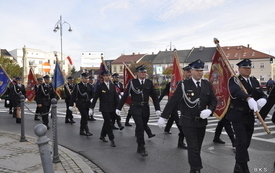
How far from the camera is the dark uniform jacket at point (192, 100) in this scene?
467 cm

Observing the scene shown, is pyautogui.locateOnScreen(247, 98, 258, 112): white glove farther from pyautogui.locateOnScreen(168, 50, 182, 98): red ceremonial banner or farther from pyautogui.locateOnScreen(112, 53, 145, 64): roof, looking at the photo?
pyautogui.locateOnScreen(112, 53, 145, 64): roof

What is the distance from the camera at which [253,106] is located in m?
4.57

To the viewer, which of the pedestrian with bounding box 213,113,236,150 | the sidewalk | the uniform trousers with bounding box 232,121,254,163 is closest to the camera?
the uniform trousers with bounding box 232,121,254,163

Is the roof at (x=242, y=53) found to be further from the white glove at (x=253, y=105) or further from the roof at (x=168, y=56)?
the white glove at (x=253, y=105)

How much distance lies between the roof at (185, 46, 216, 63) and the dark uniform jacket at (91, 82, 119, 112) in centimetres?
6855

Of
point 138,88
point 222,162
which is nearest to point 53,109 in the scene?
point 138,88

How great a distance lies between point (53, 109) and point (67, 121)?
6314 millimetres

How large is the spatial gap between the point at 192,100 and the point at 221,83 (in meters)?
2.08

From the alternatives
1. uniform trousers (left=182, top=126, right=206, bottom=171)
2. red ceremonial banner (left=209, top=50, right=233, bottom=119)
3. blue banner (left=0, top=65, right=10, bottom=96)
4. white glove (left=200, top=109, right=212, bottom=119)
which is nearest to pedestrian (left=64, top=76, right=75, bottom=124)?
blue banner (left=0, top=65, right=10, bottom=96)

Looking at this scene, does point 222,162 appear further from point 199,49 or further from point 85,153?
point 199,49

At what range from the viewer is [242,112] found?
498cm

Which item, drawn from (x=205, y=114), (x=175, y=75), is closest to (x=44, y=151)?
(x=205, y=114)

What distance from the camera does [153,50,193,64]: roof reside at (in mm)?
79125

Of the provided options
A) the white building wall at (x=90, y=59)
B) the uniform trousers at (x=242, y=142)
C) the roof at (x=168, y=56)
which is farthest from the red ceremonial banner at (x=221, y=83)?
the roof at (x=168, y=56)
